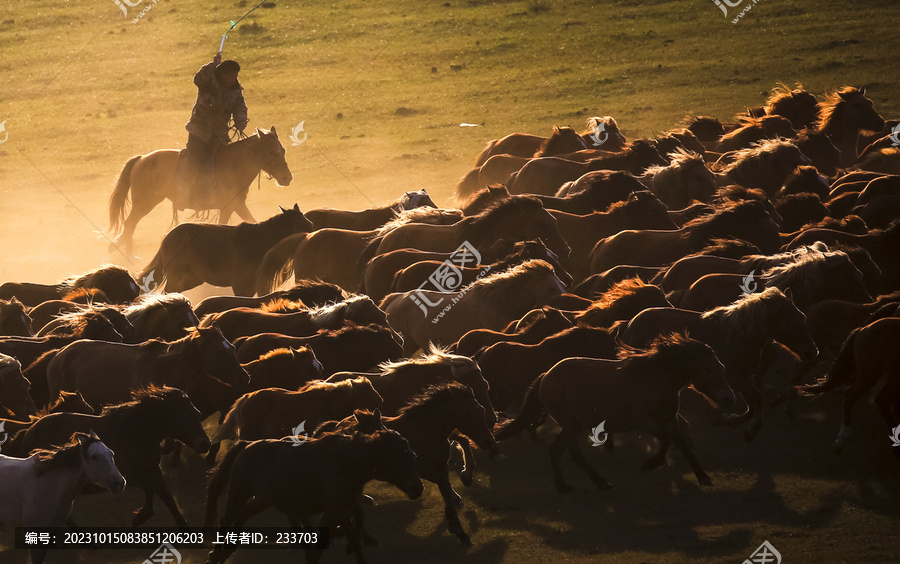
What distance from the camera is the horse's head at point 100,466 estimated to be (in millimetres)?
6125

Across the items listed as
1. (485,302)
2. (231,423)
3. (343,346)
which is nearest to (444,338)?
(485,302)

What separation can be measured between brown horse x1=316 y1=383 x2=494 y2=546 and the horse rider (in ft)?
25.4

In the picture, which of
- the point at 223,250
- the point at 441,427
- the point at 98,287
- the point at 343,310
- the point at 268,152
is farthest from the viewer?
the point at 268,152

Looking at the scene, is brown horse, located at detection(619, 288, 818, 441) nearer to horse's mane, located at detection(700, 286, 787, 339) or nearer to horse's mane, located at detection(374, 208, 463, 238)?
horse's mane, located at detection(700, 286, 787, 339)

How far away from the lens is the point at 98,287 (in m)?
10.1

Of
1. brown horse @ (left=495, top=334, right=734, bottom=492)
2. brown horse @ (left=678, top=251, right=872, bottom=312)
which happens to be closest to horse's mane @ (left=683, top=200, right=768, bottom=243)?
brown horse @ (left=678, top=251, right=872, bottom=312)

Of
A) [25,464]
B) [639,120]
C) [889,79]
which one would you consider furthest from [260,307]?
[889,79]

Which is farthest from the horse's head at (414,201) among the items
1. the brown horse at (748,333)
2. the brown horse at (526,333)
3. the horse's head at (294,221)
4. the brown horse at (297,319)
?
the brown horse at (748,333)

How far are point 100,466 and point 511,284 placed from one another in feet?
12.8

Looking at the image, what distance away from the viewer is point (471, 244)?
10359 mm

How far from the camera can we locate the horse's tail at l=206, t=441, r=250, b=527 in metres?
6.22

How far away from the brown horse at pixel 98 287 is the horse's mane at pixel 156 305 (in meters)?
1.29

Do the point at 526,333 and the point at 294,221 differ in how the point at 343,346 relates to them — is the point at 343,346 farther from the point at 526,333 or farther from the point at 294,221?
the point at 294,221

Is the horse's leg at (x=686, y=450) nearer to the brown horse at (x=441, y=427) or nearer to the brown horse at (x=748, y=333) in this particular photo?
the brown horse at (x=748, y=333)
